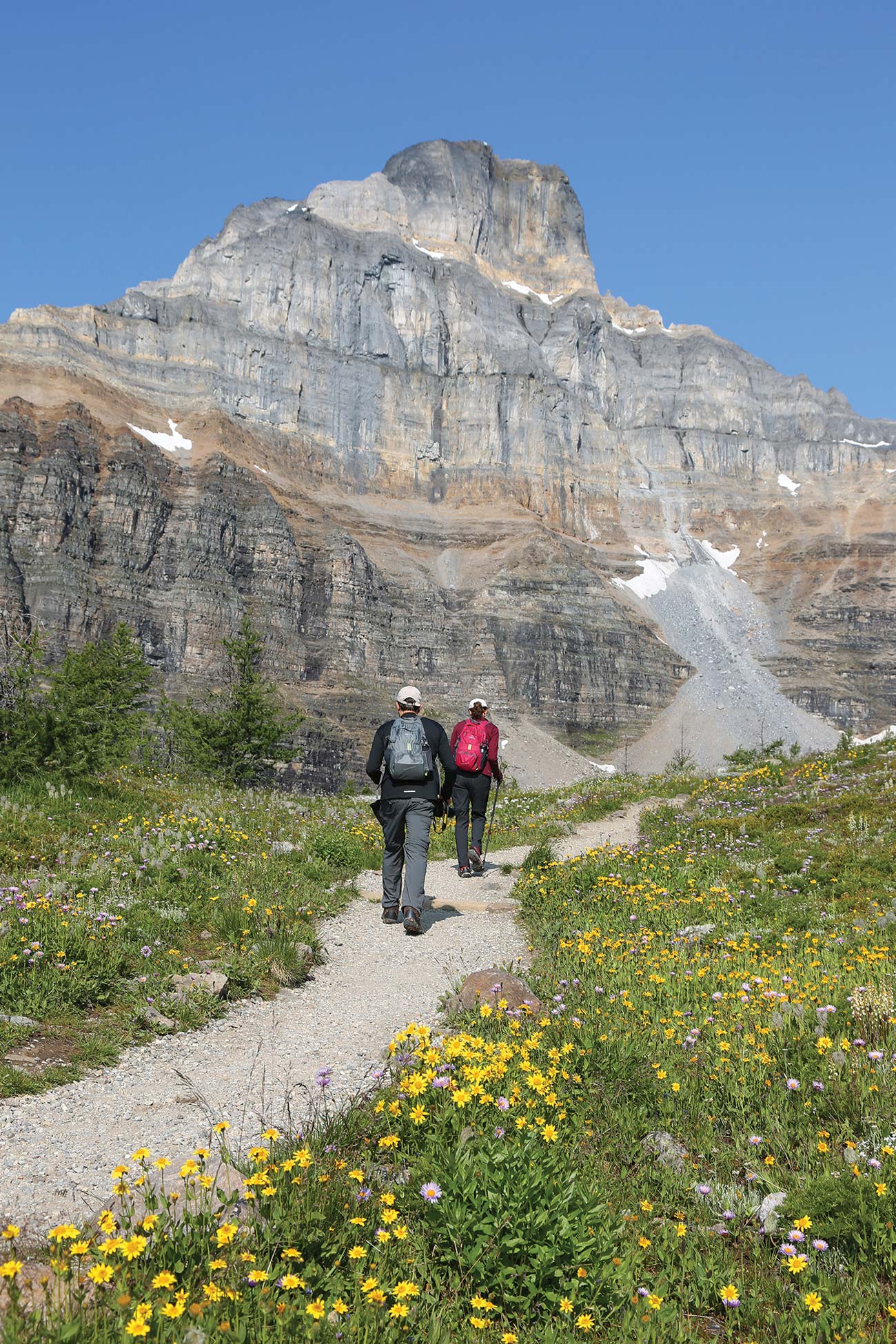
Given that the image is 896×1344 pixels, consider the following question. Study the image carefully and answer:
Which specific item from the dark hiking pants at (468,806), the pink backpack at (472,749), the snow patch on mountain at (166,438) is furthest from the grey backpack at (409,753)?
the snow patch on mountain at (166,438)

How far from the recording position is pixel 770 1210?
425 cm

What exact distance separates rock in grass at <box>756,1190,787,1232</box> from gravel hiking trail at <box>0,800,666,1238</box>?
7.74ft

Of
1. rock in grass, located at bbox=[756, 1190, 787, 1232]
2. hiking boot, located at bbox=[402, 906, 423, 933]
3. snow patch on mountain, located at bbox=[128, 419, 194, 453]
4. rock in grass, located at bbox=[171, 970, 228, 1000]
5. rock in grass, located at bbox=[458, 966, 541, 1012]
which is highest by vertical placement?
snow patch on mountain, located at bbox=[128, 419, 194, 453]

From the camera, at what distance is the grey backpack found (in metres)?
10.8

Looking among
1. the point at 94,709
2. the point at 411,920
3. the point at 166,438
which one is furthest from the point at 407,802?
the point at 166,438

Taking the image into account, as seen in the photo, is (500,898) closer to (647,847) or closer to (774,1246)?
(647,847)

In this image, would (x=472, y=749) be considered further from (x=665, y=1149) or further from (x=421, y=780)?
(x=665, y=1149)

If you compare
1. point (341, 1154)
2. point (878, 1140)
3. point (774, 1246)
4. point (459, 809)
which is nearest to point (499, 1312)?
point (341, 1154)

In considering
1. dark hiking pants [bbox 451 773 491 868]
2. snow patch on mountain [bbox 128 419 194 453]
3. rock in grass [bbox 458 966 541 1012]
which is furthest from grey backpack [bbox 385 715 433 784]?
snow patch on mountain [bbox 128 419 194 453]

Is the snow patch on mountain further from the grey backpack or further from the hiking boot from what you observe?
the hiking boot

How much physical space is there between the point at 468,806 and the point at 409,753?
4.55 metres

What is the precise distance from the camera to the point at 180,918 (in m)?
8.87

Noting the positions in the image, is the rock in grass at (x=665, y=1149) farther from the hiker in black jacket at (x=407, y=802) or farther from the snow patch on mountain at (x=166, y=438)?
the snow patch on mountain at (x=166, y=438)

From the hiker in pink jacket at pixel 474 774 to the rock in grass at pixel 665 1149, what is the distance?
967cm
